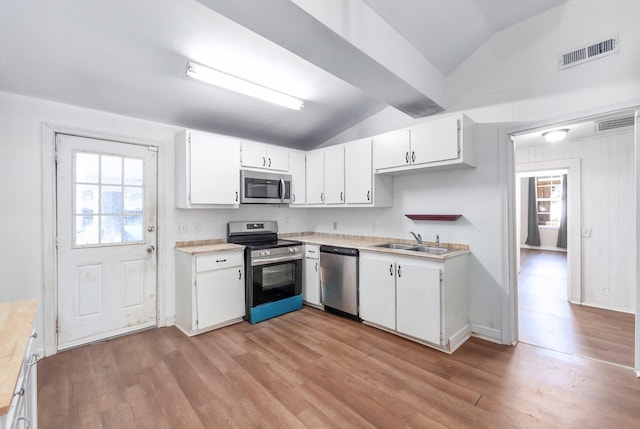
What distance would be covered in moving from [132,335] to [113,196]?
5.18 feet

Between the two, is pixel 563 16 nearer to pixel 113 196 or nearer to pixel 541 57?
pixel 541 57

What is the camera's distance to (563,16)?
99.8 inches

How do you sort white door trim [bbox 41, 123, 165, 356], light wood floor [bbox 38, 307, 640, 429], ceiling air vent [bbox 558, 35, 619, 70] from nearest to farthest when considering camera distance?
1. light wood floor [bbox 38, 307, 640, 429]
2. ceiling air vent [bbox 558, 35, 619, 70]
3. white door trim [bbox 41, 123, 165, 356]

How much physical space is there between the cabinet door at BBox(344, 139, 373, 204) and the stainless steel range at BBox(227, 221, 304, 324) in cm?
107

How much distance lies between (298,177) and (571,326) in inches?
155

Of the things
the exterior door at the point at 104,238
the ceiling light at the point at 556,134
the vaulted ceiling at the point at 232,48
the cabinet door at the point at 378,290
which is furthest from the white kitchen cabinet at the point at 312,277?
the ceiling light at the point at 556,134

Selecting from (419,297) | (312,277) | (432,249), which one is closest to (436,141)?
(432,249)

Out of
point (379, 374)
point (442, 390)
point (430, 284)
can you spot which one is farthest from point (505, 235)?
point (379, 374)

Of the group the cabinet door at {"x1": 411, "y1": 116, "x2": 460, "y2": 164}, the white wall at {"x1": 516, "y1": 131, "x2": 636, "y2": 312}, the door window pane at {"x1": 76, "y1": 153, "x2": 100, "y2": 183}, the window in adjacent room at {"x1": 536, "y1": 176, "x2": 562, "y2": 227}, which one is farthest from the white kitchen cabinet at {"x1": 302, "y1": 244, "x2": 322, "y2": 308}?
the window in adjacent room at {"x1": 536, "y1": 176, "x2": 562, "y2": 227}

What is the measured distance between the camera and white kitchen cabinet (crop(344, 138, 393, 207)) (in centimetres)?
360

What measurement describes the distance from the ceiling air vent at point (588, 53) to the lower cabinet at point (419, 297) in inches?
79.6

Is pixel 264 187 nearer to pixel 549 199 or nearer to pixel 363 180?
pixel 363 180

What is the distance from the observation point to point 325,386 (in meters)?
2.19

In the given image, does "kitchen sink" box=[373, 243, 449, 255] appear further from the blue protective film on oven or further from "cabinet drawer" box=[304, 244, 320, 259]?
the blue protective film on oven
